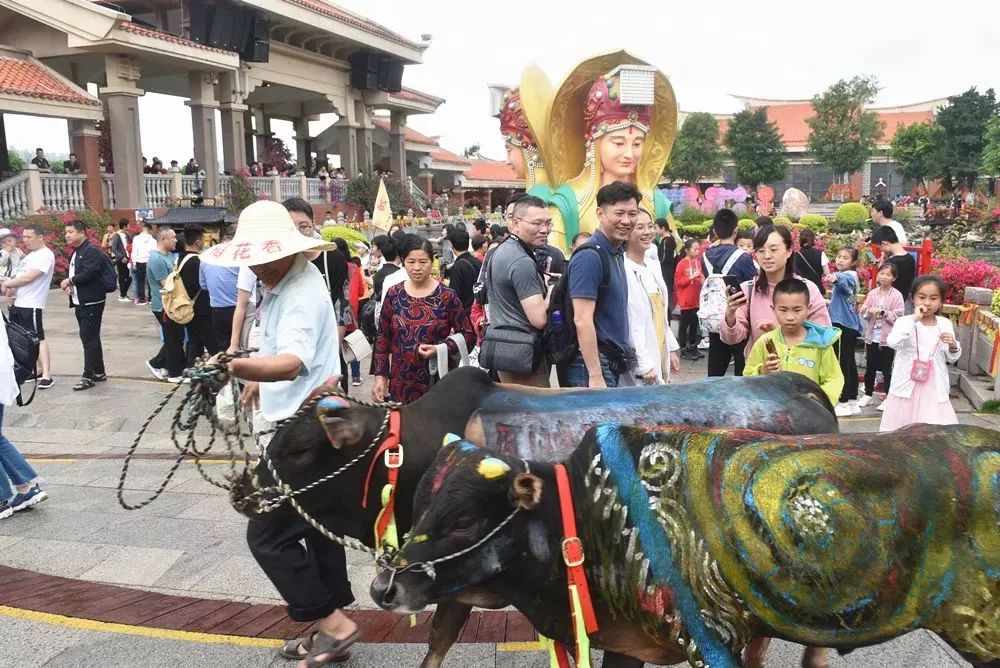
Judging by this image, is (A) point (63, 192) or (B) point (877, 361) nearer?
(B) point (877, 361)

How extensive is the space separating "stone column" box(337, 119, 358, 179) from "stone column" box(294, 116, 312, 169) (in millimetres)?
2968

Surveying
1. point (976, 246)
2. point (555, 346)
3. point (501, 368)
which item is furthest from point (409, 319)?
point (976, 246)

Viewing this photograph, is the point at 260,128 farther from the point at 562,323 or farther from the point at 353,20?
the point at 562,323

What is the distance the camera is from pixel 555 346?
398 cm

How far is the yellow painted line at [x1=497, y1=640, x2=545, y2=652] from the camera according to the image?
3262mm

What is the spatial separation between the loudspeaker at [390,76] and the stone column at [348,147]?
189 cm

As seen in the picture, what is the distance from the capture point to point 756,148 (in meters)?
45.8

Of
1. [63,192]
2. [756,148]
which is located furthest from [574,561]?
[756,148]

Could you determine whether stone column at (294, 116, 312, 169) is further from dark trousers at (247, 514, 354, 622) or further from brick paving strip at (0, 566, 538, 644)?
dark trousers at (247, 514, 354, 622)

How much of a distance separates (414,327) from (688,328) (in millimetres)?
5849

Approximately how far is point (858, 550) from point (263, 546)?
2081 mm

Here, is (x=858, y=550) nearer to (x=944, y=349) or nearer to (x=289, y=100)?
(x=944, y=349)

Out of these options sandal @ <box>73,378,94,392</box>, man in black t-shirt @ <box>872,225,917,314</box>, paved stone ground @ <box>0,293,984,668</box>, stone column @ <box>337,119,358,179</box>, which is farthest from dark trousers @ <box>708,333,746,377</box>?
stone column @ <box>337,119,358,179</box>

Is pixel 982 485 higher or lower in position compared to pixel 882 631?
higher
